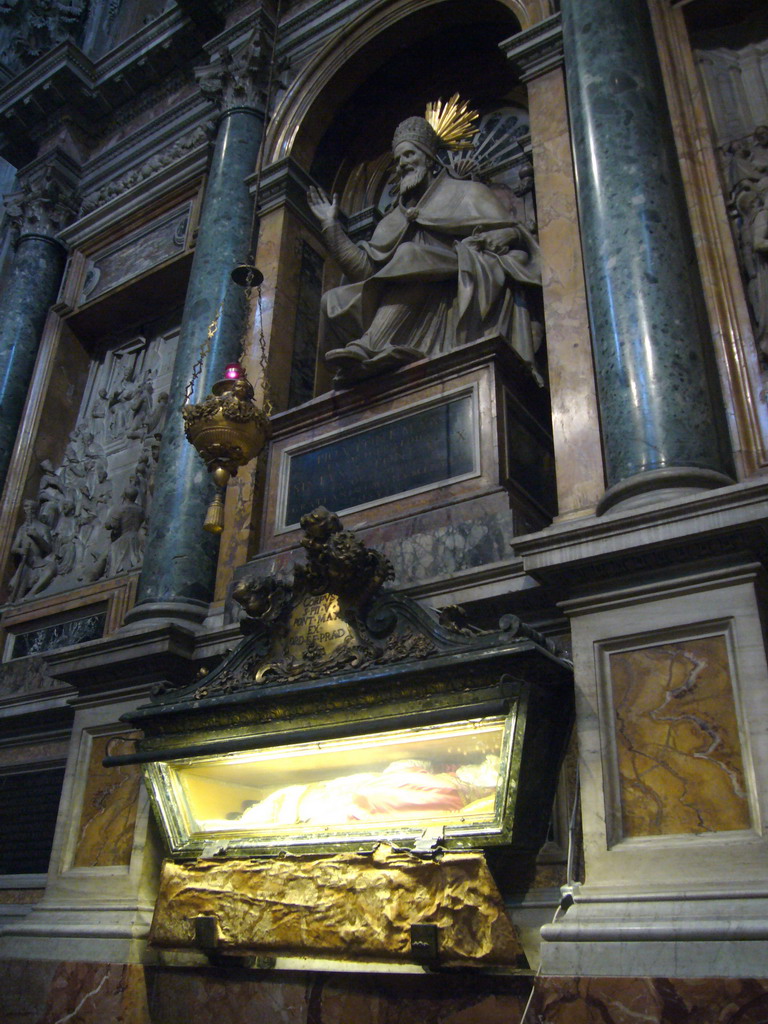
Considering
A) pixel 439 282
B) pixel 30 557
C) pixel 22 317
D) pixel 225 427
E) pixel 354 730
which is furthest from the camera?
pixel 22 317

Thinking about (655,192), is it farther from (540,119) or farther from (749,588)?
(749,588)

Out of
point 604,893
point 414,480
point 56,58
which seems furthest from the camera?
point 56,58

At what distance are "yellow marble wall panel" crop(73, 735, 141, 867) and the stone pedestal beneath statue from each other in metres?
1.52

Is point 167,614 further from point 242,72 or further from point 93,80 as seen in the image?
point 93,80

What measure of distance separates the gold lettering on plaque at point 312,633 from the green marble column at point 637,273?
153 centimetres

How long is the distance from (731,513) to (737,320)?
1750 millimetres

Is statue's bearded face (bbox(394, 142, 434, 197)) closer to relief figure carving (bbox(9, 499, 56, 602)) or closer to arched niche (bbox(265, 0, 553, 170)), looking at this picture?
arched niche (bbox(265, 0, 553, 170))

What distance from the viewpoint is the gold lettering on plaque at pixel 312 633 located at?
16.4ft

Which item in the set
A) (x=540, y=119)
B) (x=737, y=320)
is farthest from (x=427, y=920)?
(x=540, y=119)

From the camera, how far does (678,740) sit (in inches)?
150

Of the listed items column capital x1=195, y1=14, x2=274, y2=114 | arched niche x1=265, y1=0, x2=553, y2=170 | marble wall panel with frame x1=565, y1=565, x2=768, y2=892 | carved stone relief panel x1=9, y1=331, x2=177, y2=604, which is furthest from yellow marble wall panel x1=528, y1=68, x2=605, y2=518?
carved stone relief panel x1=9, y1=331, x2=177, y2=604

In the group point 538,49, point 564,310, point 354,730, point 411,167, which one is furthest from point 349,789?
point 538,49

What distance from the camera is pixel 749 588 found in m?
3.92

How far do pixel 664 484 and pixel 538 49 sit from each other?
4.07 metres
